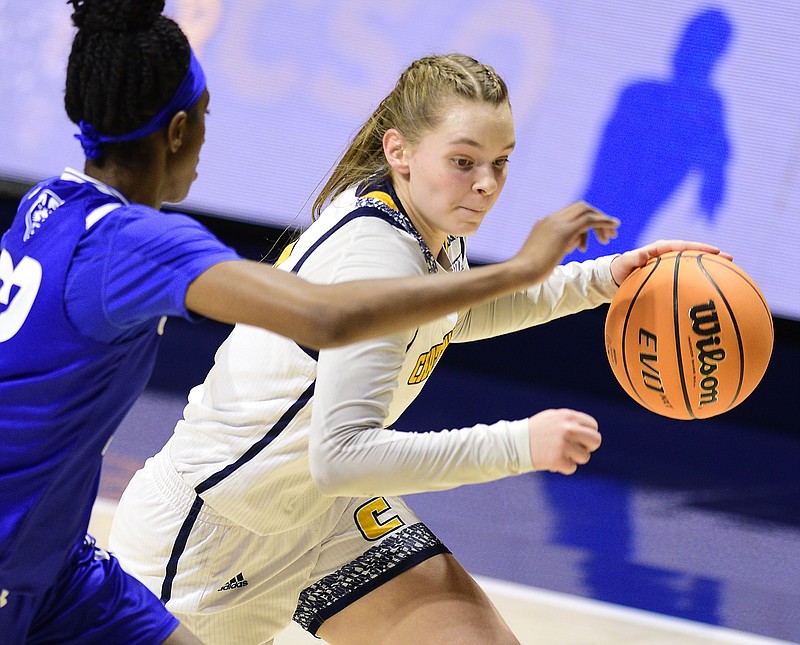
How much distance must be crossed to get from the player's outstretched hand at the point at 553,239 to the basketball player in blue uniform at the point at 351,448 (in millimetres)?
349

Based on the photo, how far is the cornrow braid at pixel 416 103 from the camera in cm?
250

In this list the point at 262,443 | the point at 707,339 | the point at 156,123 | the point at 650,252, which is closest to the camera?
the point at 156,123

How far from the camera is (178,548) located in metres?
2.63

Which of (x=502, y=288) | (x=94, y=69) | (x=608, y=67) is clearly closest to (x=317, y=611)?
(x=502, y=288)

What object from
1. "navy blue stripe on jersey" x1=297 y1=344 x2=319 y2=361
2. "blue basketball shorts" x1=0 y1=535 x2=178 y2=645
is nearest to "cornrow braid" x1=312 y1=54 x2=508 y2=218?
"navy blue stripe on jersey" x1=297 y1=344 x2=319 y2=361

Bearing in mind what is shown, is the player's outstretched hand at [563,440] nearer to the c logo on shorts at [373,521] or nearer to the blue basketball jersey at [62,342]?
the blue basketball jersey at [62,342]

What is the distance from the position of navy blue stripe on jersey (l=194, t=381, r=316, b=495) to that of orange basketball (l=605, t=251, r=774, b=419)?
2.61ft

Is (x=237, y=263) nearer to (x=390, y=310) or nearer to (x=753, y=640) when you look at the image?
(x=390, y=310)

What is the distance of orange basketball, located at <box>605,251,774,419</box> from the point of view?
9.05ft

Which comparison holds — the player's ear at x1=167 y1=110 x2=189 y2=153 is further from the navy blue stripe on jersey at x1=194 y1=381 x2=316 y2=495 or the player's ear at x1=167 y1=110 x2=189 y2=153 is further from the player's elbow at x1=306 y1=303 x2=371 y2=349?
the navy blue stripe on jersey at x1=194 y1=381 x2=316 y2=495

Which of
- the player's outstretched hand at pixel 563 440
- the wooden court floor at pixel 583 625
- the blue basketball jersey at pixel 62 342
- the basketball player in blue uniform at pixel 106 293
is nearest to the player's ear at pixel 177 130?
the basketball player in blue uniform at pixel 106 293

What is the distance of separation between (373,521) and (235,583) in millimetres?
349

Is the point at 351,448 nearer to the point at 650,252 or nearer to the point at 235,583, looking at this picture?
the point at 235,583

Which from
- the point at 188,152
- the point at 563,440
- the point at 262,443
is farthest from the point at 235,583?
the point at 188,152
